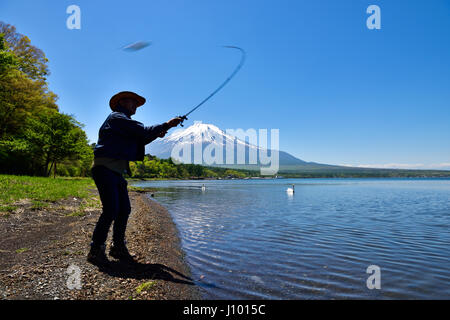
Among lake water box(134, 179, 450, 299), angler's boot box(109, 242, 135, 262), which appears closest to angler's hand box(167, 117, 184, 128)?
angler's boot box(109, 242, 135, 262)

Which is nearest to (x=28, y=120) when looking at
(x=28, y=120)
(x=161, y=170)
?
(x=28, y=120)

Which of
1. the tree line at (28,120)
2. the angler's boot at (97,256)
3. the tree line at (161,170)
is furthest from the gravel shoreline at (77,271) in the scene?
the tree line at (161,170)

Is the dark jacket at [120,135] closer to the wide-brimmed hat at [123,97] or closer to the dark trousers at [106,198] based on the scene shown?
the dark trousers at [106,198]

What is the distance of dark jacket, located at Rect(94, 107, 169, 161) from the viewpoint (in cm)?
434

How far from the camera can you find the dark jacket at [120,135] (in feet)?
14.2

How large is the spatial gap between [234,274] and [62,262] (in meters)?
3.15

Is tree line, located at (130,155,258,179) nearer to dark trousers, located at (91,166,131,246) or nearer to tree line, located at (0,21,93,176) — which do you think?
tree line, located at (0,21,93,176)

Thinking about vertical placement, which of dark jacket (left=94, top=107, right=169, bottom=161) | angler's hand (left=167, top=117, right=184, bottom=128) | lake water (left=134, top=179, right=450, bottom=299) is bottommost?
lake water (left=134, top=179, right=450, bottom=299)

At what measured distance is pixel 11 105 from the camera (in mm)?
28516

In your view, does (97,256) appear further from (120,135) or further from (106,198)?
(120,135)

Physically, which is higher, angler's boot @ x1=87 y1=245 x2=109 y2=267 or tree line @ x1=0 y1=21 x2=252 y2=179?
tree line @ x1=0 y1=21 x2=252 y2=179

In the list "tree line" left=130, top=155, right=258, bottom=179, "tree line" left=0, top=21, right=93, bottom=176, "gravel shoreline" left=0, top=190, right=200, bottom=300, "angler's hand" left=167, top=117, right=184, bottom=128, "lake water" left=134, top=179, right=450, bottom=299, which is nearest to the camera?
"gravel shoreline" left=0, top=190, right=200, bottom=300

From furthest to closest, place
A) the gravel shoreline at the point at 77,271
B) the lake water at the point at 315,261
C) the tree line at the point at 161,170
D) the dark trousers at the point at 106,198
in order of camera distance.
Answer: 1. the tree line at the point at 161,170
2. the lake water at the point at 315,261
3. the dark trousers at the point at 106,198
4. the gravel shoreline at the point at 77,271
